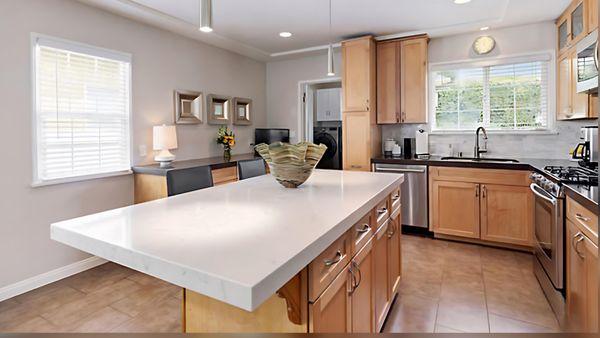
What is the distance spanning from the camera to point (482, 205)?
3547 millimetres

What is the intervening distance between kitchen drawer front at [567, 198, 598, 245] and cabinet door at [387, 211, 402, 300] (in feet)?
3.23

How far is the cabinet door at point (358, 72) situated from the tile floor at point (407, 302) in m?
1.99

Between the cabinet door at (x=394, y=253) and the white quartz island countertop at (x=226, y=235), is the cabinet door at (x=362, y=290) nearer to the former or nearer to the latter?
the white quartz island countertop at (x=226, y=235)

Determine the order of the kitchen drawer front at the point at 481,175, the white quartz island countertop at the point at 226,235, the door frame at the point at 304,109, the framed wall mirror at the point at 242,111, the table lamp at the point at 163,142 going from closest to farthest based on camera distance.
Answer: the white quartz island countertop at the point at 226,235 → the kitchen drawer front at the point at 481,175 → the table lamp at the point at 163,142 → the framed wall mirror at the point at 242,111 → the door frame at the point at 304,109

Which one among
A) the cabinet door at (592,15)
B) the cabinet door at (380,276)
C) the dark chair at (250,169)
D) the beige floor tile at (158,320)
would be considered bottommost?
the beige floor tile at (158,320)

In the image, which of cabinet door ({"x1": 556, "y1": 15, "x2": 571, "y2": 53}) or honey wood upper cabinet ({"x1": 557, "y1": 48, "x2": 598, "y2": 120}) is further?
cabinet door ({"x1": 556, "y1": 15, "x2": 571, "y2": 53})

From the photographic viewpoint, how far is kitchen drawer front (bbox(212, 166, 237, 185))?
12.1 ft

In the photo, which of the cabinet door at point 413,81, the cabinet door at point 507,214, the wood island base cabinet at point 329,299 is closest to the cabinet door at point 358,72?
the cabinet door at point 413,81

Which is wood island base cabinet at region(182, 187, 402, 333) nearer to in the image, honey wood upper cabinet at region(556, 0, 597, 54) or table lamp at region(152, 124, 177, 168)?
table lamp at region(152, 124, 177, 168)

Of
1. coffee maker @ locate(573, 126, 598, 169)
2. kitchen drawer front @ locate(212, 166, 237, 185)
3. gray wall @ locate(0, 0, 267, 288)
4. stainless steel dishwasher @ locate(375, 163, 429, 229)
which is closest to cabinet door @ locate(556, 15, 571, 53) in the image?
coffee maker @ locate(573, 126, 598, 169)

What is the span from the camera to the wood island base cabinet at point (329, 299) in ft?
3.60

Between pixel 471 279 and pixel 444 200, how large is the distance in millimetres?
1113

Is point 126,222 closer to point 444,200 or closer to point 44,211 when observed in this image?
point 44,211

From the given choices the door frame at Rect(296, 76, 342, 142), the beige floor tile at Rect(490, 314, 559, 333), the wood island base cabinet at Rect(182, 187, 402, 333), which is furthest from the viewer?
the door frame at Rect(296, 76, 342, 142)
